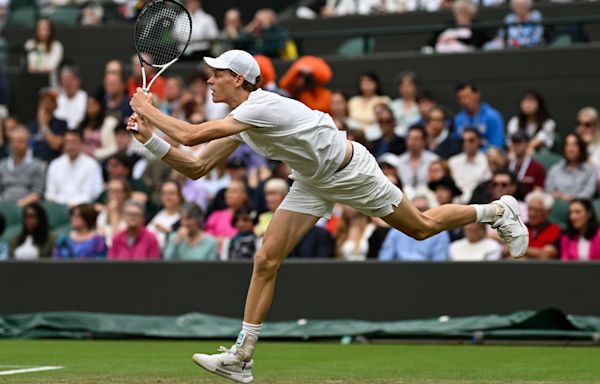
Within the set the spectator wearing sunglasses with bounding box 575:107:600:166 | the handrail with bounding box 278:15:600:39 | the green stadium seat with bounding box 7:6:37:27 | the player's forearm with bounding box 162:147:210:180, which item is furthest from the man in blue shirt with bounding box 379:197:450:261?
the green stadium seat with bounding box 7:6:37:27

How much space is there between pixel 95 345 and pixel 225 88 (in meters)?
4.59

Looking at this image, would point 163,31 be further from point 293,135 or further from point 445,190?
point 445,190

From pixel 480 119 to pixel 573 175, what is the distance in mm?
1682

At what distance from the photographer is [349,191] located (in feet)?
26.8

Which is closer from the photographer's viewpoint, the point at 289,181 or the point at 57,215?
the point at 289,181

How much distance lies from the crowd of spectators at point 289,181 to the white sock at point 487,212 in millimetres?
3329

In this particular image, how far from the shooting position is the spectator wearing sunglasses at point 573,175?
1309cm

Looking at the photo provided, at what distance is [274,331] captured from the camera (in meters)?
12.3

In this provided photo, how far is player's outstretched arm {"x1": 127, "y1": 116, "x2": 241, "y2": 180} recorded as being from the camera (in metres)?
7.61

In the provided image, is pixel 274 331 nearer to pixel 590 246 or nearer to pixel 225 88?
pixel 590 246

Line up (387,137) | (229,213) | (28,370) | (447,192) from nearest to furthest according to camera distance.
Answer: (28,370)
(447,192)
(229,213)
(387,137)

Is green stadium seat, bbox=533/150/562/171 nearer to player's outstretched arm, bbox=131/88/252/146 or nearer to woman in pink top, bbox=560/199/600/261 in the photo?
woman in pink top, bbox=560/199/600/261

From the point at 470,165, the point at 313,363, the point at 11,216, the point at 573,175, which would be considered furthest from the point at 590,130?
the point at 11,216

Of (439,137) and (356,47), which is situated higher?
(356,47)
